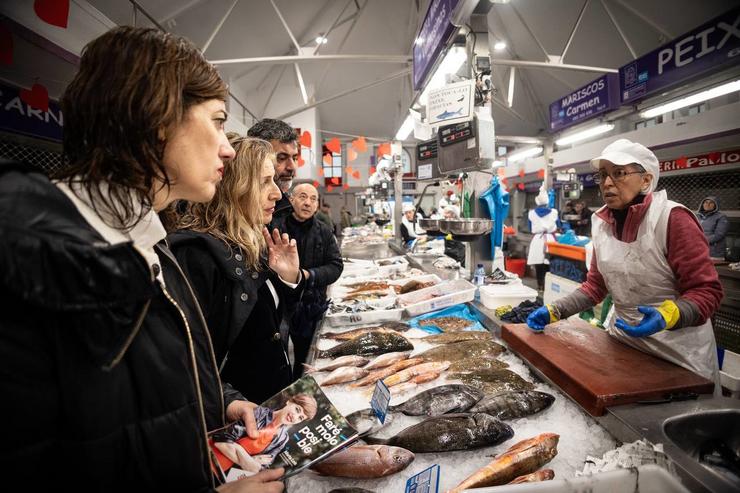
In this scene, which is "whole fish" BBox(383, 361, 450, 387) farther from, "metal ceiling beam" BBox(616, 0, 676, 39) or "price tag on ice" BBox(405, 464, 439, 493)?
"metal ceiling beam" BBox(616, 0, 676, 39)

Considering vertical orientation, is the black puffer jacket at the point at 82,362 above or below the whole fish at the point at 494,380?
above

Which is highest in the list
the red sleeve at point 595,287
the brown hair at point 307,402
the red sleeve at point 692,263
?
the red sleeve at point 692,263

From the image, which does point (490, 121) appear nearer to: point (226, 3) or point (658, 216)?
point (658, 216)

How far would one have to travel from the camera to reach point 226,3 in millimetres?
8648

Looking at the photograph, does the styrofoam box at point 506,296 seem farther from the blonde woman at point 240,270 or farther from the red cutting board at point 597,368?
the blonde woman at point 240,270

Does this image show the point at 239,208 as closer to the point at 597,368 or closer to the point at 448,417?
the point at 448,417

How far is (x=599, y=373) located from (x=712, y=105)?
13.7 metres

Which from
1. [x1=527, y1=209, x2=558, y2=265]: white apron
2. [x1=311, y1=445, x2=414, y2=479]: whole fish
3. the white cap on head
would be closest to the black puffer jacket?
[x1=311, y1=445, x2=414, y2=479]: whole fish

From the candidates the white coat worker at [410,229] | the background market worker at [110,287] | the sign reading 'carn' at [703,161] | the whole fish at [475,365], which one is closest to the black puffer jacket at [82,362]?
the background market worker at [110,287]

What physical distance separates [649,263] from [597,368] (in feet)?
2.93

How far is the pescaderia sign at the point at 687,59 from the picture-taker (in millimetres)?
4867

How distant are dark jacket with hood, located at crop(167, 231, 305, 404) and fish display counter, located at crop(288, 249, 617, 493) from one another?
27cm

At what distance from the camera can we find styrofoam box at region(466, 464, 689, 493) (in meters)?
0.87

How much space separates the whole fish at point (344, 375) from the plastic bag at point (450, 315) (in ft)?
2.65
